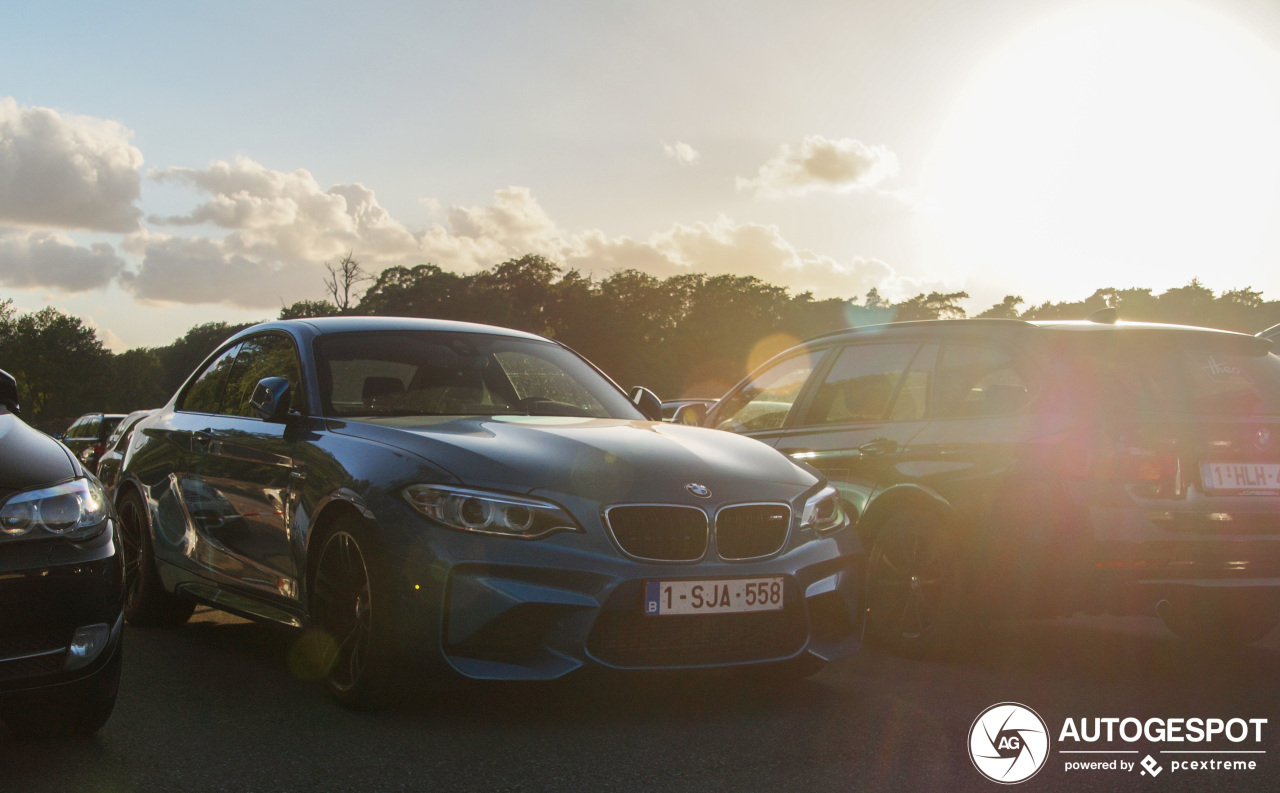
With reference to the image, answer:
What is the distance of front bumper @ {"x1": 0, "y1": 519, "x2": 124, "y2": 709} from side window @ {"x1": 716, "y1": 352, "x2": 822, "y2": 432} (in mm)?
4176

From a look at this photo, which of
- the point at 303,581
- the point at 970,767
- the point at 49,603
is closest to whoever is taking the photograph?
the point at 49,603

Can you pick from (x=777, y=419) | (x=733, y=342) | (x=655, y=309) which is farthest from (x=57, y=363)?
(x=777, y=419)

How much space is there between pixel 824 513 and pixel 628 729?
118 cm

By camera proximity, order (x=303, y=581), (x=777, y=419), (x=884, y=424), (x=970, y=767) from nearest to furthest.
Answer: (x=970, y=767)
(x=303, y=581)
(x=884, y=424)
(x=777, y=419)

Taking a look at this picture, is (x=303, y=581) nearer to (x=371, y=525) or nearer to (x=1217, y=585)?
(x=371, y=525)

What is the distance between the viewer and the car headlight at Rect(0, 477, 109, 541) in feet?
11.7

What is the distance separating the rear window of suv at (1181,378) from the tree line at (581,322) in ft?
248

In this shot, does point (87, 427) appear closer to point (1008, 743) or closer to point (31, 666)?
point (31, 666)

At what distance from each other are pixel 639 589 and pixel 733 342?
322 ft

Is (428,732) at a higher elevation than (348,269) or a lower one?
lower

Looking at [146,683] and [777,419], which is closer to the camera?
[146,683]

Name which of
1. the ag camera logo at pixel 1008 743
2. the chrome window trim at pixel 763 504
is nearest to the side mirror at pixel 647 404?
the chrome window trim at pixel 763 504

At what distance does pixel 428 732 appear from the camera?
4.28 meters

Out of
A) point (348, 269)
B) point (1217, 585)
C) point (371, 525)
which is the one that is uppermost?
point (348, 269)
